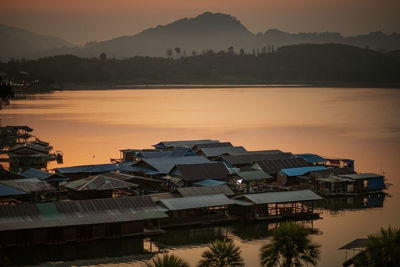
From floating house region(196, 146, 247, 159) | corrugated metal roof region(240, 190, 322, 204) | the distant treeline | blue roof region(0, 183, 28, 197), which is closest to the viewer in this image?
blue roof region(0, 183, 28, 197)

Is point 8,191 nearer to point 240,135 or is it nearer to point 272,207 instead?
point 272,207

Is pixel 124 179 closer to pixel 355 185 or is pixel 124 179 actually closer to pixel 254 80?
pixel 355 185

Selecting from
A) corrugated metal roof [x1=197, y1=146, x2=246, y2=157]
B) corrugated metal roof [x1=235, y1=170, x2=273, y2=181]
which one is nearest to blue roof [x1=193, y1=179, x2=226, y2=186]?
corrugated metal roof [x1=235, y1=170, x2=273, y2=181]

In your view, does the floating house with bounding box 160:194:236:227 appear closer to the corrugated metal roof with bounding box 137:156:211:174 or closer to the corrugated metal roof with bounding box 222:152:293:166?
the corrugated metal roof with bounding box 137:156:211:174

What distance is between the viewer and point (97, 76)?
13288 centimetres

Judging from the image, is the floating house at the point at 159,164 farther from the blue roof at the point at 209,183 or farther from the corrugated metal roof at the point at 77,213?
the corrugated metal roof at the point at 77,213

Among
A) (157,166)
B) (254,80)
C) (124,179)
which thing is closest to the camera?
(124,179)

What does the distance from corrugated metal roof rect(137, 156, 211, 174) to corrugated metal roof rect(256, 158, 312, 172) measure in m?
2.34

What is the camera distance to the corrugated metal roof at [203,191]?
20.0 m

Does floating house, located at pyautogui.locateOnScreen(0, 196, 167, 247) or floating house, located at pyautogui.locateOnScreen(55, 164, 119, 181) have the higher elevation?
floating house, located at pyautogui.locateOnScreen(55, 164, 119, 181)

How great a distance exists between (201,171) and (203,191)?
147 inches

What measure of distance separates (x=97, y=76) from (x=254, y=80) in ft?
123

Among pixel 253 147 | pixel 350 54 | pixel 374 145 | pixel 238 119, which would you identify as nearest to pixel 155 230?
pixel 253 147

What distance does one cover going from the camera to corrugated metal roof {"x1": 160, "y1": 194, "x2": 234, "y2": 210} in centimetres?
1856
